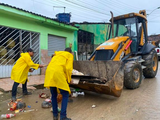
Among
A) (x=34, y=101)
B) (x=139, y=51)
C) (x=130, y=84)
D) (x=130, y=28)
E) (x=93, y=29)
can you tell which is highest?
(x=93, y=29)

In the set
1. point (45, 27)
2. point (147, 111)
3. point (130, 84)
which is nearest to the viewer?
point (147, 111)

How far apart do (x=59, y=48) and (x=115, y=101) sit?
6.64m

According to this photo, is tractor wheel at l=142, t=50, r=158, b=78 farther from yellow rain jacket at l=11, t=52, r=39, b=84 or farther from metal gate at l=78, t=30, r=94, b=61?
metal gate at l=78, t=30, r=94, b=61

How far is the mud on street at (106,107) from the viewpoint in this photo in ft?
11.1

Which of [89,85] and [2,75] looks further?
[2,75]

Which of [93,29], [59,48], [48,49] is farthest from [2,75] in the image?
[93,29]

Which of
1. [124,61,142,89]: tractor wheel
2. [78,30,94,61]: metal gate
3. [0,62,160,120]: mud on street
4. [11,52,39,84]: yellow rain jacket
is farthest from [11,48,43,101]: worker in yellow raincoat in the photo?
[78,30,94,61]: metal gate

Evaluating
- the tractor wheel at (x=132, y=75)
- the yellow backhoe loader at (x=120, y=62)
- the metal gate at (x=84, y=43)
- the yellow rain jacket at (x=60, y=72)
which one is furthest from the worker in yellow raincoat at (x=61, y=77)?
the metal gate at (x=84, y=43)

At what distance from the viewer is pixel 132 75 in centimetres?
512

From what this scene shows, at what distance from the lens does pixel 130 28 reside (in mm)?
6535

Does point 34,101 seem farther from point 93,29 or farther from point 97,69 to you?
point 93,29

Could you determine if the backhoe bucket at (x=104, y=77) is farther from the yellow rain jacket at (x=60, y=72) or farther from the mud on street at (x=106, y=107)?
the yellow rain jacket at (x=60, y=72)

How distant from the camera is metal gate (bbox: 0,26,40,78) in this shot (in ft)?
23.6

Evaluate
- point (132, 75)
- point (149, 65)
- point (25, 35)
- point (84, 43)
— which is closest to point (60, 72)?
point (132, 75)
